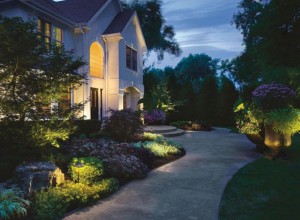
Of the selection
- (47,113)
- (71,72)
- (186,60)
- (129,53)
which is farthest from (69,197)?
(186,60)

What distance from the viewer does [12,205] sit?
3.92 metres

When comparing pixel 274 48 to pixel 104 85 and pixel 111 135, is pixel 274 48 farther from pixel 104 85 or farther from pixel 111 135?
pixel 104 85

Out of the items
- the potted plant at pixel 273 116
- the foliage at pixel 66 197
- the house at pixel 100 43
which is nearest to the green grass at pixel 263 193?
the potted plant at pixel 273 116

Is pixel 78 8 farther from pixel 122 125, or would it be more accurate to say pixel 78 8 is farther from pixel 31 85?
pixel 31 85

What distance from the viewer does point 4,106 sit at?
5688 millimetres

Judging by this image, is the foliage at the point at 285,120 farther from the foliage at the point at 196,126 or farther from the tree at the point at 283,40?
the foliage at the point at 196,126

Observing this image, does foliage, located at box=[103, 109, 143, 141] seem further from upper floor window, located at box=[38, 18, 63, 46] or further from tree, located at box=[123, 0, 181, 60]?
tree, located at box=[123, 0, 181, 60]

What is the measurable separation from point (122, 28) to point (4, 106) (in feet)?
37.5

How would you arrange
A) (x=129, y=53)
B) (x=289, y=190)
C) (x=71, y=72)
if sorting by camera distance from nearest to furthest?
(x=289, y=190) → (x=71, y=72) → (x=129, y=53)

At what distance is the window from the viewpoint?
A: 58.5 feet

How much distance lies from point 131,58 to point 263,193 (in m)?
14.4

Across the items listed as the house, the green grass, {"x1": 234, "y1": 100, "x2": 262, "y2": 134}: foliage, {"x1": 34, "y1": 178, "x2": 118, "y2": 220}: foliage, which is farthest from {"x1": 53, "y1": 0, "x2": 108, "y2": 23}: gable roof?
the green grass

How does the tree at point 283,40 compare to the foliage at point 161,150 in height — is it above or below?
above

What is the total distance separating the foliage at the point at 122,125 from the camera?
1016 cm
